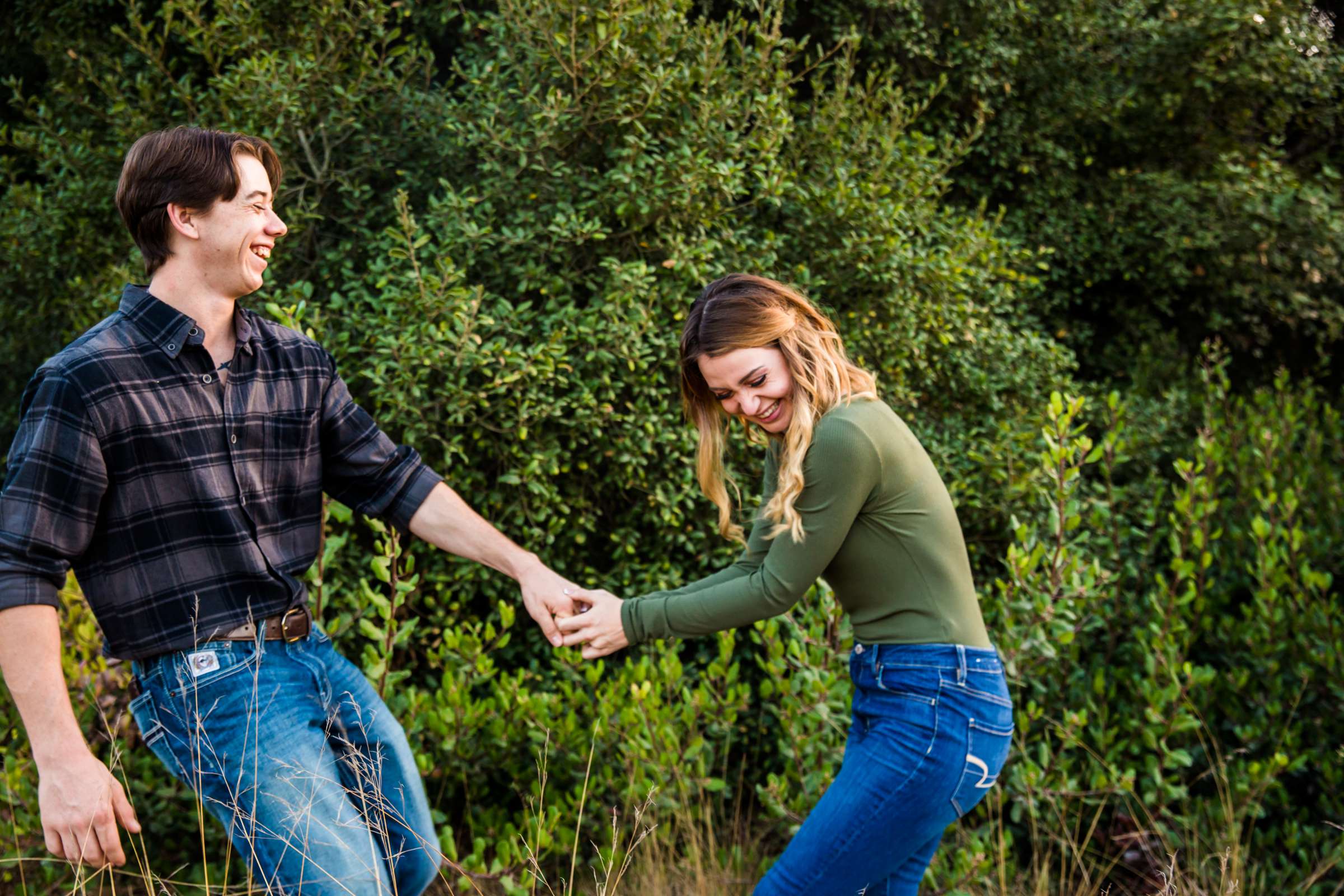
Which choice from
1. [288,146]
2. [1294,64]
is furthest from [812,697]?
[1294,64]

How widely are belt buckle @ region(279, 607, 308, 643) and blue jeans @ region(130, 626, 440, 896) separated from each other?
0.02 m

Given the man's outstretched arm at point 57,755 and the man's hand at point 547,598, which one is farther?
the man's hand at point 547,598

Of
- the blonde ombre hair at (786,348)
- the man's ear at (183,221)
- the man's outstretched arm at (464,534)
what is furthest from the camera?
the man's outstretched arm at (464,534)

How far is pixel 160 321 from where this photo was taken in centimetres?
212

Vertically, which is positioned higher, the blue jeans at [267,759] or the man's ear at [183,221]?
the man's ear at [183,221]

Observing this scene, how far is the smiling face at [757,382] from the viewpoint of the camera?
7.95 feet

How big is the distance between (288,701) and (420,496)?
67 centimetres

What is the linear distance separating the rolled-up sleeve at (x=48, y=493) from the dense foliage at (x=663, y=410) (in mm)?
1176

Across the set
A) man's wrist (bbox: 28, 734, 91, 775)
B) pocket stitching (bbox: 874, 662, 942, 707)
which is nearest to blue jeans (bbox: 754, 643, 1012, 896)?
pocket stitching (bbox: 874, 662, 942, 707)

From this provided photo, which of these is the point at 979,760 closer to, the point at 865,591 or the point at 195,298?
the point at 865,591

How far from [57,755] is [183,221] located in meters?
1.09

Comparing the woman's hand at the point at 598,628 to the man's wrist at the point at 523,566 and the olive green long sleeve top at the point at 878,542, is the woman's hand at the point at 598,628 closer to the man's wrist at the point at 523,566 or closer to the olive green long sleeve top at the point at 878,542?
the man's wrist at the point at 523,566

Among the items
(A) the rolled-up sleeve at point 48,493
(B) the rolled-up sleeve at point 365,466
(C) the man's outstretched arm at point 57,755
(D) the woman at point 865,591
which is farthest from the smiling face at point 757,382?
(C) the man's outstretched arm at point 57,755

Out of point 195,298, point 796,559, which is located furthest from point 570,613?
point 195,298
